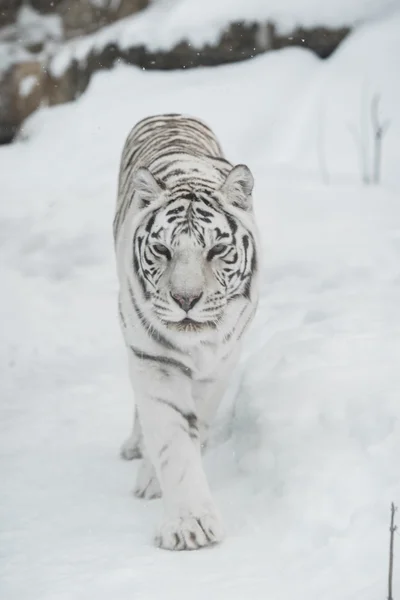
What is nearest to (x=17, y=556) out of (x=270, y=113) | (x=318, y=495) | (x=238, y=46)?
(x=318, y=495)

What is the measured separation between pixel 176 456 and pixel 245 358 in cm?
169

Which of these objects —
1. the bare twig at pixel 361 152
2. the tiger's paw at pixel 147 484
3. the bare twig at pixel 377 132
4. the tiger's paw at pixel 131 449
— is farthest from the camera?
the bare twig at pixel 361 152

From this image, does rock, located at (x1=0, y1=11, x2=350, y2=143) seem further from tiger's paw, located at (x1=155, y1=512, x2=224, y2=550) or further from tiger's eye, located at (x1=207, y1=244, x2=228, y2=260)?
tiger's paw, located at (x1=155, y1=512, x2=224, y2=550)

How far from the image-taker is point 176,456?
3.36m

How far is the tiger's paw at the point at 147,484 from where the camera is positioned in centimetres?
386

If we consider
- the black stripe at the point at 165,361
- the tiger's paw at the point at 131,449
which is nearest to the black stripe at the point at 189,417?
the black stripe at the point at 165,361

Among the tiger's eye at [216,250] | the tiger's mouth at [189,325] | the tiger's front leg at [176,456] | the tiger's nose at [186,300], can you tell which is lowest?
the tiger's front leg at [176,456]

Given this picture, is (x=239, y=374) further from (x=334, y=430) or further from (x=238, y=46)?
(x=238, y=46)

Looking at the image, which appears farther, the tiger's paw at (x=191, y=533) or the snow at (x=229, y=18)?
the snow at (x=229, y=18)

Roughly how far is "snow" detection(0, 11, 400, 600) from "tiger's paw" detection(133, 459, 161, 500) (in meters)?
0.07

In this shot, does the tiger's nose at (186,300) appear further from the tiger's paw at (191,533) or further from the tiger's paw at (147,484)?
the tiger's paw at (147,484)

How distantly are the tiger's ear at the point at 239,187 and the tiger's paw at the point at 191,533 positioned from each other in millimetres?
991

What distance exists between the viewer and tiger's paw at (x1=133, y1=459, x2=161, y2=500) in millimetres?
3857

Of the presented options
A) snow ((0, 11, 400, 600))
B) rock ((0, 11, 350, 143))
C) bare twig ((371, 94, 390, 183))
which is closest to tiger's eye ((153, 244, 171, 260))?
snow ((0, 11, 400, 600))
